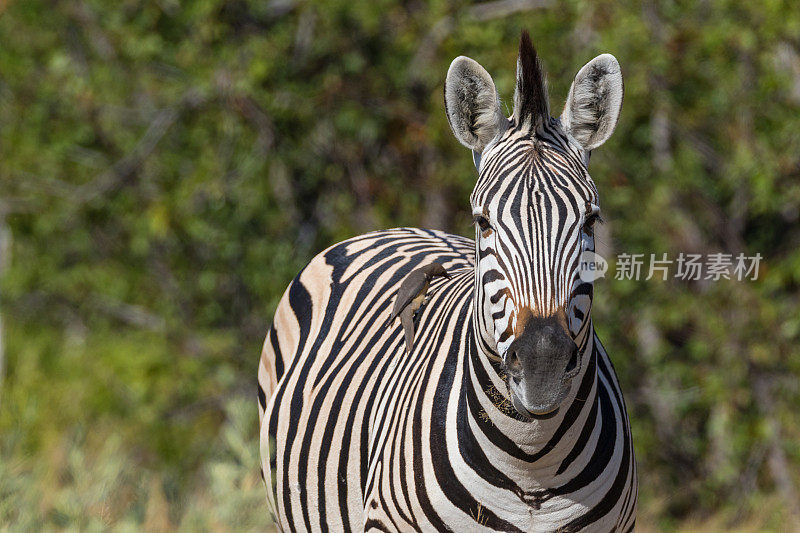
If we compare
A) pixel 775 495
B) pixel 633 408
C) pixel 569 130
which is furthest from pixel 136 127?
pixel 569 130

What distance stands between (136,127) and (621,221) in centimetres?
390

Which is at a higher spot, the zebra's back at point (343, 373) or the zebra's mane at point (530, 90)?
the zebra's mane at point (530, 90)

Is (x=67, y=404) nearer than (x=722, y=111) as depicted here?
No

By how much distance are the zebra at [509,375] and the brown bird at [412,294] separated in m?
0.04

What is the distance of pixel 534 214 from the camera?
250 centimetres

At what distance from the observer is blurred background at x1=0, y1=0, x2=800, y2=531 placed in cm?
729

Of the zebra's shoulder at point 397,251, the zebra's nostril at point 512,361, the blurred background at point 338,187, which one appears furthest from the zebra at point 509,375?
the blurred background at point 338,187

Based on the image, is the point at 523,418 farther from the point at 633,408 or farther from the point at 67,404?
the point at 67,404

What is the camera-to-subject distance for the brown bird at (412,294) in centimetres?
323

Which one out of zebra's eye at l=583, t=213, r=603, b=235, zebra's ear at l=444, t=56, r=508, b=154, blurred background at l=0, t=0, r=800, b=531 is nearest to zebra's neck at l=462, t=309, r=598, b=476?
zebra's eye at l=583, t=213, r=603, b=235

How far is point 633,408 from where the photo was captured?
791cm

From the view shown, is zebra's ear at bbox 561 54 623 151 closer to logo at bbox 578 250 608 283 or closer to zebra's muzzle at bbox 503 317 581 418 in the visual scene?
logo at bbox 578 250 608 283

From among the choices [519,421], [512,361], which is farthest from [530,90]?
[519,421]

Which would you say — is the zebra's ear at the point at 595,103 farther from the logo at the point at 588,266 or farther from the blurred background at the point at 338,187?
the blurred background at the point at 338,187
